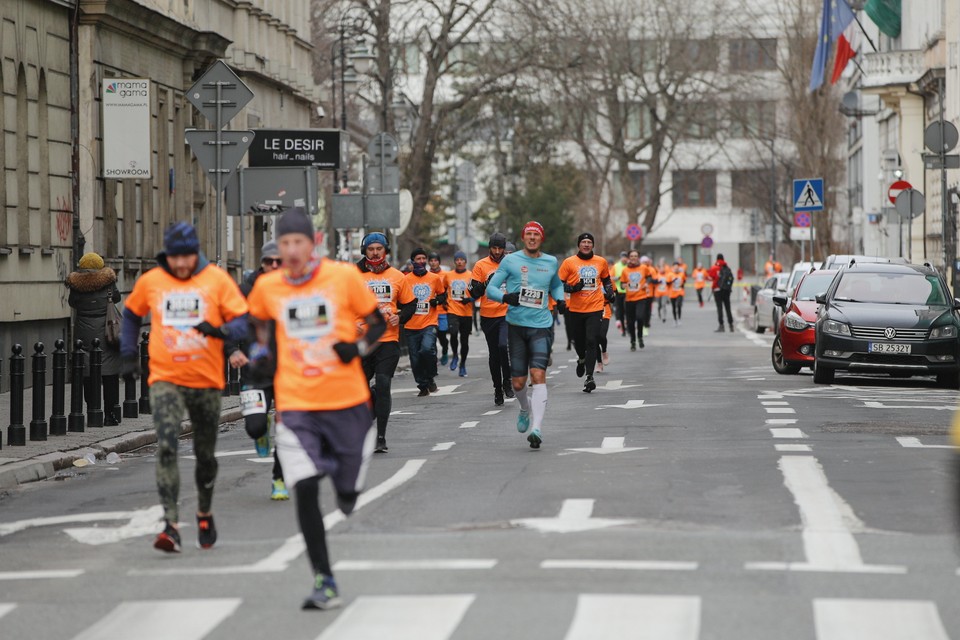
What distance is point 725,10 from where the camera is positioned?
246 feet

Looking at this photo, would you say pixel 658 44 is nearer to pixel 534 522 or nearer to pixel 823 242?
pixel 823 242

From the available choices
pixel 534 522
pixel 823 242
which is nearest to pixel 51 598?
pixel 534 522

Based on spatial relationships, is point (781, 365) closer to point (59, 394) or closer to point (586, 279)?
→ point (586, 279)

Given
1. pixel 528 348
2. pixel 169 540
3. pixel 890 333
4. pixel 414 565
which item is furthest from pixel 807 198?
pixel 414 565

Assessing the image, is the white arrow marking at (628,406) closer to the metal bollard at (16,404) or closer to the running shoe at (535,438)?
the running shoe at (535,438)

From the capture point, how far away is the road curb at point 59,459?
48.6 feet

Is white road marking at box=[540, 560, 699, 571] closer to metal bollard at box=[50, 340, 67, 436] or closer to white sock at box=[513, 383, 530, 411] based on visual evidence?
white sock at box=[513, 383, 530, 411]

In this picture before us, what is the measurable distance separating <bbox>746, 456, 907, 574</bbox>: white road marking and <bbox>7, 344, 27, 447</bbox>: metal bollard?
675 cm

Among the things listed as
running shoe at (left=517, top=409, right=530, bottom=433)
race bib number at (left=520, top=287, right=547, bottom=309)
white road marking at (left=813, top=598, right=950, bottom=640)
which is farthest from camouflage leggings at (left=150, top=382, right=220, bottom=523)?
running shoe at (left=517, top=409, right=530, bottom=433)

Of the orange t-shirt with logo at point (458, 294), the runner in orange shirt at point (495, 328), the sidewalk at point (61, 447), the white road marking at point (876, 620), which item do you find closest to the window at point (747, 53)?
the orange t-shirt with logo at point (458, 294)

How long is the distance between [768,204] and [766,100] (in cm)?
1344

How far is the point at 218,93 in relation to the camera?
21.0 m

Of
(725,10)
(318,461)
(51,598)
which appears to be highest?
(725,10)

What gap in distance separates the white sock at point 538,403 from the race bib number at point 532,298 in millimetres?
740
